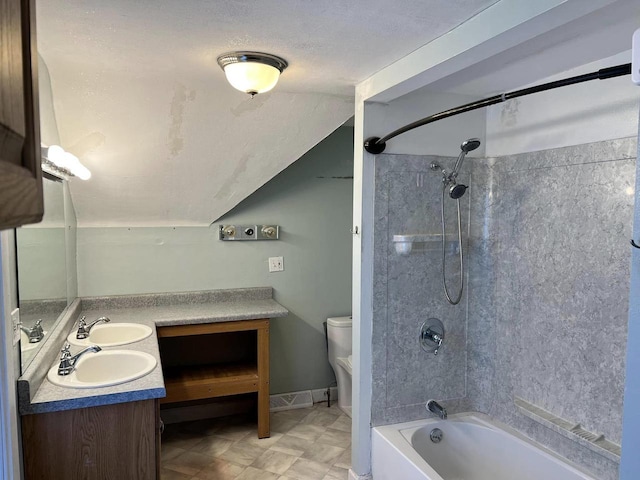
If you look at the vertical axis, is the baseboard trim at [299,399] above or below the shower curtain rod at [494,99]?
below

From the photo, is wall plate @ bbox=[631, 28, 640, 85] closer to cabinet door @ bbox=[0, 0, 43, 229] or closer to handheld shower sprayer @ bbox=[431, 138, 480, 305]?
cabinet door @ bbox=[0, 0, 43, 229]

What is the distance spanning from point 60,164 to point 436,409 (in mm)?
2261

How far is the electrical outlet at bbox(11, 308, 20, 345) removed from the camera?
5.45 feet

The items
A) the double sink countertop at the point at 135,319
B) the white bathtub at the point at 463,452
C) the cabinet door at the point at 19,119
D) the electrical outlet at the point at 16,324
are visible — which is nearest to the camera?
the cabinet door at the point at 19,119

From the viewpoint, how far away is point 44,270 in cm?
215

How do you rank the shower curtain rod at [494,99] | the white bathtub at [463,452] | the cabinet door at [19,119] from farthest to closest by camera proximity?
the white bathtub at [463,452], the shower curtain rod at [494,99], the cabinet door at [19,119]

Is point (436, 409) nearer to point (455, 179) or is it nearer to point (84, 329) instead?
point (455, 179)

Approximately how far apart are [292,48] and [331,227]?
189 cm

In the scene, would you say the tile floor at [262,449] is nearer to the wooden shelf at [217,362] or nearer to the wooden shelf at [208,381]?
the wooden shelf at [217,362]

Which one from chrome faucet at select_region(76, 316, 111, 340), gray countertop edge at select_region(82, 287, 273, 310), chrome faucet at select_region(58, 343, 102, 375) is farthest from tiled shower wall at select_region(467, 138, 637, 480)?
chrome faucet at select_region(76, 316, 111, 340)

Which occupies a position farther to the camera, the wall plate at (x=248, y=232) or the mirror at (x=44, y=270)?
the wall plate at (x=248, y=232)

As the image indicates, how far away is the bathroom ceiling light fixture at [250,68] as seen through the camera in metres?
1.98

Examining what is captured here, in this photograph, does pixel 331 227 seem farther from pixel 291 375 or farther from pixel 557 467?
pixel 557 467

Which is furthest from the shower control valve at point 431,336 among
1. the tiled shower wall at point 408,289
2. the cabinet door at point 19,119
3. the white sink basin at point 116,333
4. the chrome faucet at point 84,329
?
the cabinet door at point 19,119
